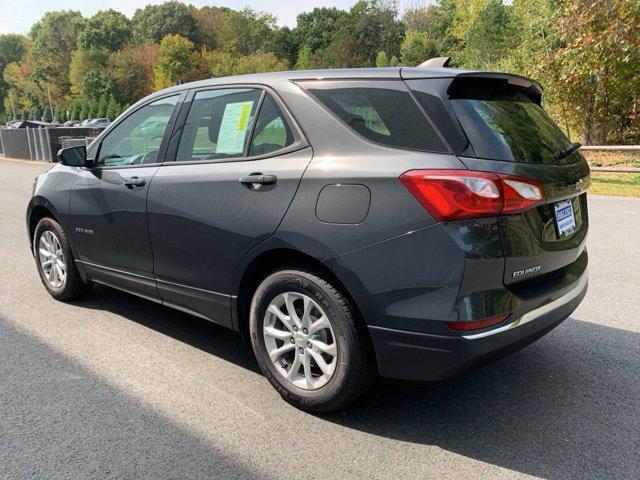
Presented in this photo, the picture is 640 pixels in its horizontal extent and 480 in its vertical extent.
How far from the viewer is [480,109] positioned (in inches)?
107

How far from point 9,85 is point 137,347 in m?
138

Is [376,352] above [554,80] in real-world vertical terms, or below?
below

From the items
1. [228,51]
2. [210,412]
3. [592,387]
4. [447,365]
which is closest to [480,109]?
[447,365]

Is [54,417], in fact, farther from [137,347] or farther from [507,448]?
[507,448]

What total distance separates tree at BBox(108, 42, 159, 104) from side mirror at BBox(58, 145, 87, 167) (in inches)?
3240

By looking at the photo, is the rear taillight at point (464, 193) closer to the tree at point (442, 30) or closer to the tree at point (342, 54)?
the tree at point (442, 30)

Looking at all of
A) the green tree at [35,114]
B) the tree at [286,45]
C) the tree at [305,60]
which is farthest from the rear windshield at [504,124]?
the green tree at [35,114]

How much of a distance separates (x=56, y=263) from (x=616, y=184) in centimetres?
1188

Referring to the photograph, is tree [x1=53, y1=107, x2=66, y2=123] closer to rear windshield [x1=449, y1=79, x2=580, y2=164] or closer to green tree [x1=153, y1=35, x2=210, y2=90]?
green tree [x1=153, y1=35, x2=210, y2=90]

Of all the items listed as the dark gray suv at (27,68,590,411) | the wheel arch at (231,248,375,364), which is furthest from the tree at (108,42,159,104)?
the wheel arch at (231,248,375,364)

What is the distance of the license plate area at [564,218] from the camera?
2810 millimetres

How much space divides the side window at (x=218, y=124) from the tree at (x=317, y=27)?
352ft

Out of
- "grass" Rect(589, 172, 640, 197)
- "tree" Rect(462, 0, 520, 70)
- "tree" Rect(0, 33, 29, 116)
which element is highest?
"tree" Rect(0, 33, 29, 116)

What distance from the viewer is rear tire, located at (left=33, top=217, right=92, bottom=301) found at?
4711mm
